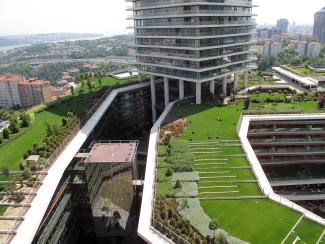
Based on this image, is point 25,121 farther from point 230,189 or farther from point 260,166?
point 260,166

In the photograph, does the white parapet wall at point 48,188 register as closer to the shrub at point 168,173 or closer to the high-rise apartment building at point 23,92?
the shrub at point 168,173

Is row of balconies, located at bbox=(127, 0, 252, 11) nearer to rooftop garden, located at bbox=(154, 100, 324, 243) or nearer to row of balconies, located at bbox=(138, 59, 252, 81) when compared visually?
row of balconies, located at bbox=(138, 59, 252, 81)

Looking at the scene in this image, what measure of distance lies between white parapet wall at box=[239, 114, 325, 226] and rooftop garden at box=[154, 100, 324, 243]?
0.63 m

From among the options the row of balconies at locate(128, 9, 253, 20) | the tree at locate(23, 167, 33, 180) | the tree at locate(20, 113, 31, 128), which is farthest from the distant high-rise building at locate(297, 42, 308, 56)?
the tree at locate(23, 167, 33, 180)

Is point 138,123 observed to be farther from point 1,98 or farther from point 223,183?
point 1,98

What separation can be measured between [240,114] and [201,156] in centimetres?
1717

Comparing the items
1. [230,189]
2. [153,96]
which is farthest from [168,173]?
[153,96]

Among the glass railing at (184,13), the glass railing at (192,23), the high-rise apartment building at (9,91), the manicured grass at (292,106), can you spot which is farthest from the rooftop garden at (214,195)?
the high-rise apartment building at (9,91)

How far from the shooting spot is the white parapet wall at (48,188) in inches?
993

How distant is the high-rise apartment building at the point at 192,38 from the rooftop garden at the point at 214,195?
54.0ft

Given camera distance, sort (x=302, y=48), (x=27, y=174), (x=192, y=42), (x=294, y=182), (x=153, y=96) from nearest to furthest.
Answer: (x=27, y=174) < (x=294, y=182) < (x=192, y=42) < (x=153, y=96) < (x=302, y=48)

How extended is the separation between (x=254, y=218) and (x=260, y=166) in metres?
10.9

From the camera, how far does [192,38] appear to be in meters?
57.7

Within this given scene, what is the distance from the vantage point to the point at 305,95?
212 ft
